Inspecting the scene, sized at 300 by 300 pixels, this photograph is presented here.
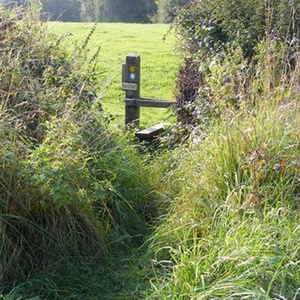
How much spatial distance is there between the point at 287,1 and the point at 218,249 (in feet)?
14.0

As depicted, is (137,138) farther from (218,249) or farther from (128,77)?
(218,249)

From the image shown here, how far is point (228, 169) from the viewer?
4.66 metres

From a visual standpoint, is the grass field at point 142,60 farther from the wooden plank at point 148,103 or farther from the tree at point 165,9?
the tree at point 165,9

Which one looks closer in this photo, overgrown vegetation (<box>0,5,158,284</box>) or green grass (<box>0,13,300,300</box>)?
green grass (<box>0,13,300,300</box>)

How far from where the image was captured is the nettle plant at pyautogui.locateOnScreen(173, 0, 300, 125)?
243 inches

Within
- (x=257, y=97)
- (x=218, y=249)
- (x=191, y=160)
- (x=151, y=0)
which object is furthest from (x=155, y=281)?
(x=151, y=0)

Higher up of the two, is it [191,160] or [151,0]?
[151,0]

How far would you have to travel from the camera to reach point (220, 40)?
7.32m

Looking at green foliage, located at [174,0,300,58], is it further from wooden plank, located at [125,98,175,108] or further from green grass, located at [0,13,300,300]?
green grass, located at [0,13,300,300]

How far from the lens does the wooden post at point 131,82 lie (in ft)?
26.1

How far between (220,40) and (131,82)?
4.67ft

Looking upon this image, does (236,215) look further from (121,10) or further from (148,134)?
(121,10)

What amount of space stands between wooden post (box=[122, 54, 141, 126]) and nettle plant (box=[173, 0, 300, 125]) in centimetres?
64

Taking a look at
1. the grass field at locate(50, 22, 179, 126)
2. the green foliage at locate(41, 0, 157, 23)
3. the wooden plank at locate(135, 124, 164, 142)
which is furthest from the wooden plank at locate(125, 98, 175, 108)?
the green foliage at locate(41, 0, 157, 23)
